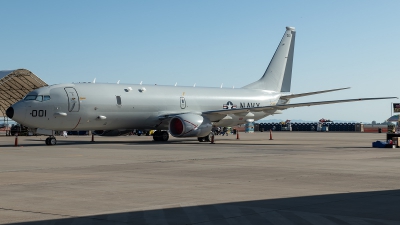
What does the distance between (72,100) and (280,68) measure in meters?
22.3

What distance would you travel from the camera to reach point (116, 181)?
14.3 meters

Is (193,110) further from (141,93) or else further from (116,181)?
(116,181)

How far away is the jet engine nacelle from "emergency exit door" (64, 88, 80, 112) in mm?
7102

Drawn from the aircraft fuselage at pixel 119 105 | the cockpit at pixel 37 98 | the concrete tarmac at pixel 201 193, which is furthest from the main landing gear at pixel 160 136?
the concrete tarmac at pixel 201 193

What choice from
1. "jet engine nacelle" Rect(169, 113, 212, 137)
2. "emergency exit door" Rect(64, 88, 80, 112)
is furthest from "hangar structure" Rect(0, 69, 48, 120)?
"jet engine nacelle" Rect(169, 113, 212, 137)

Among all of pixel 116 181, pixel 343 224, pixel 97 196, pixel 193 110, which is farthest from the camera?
pixel 193 110

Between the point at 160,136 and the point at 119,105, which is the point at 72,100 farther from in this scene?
the point at 160,136

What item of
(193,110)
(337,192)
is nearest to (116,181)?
(337,192)

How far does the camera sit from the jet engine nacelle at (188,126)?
38.9 m

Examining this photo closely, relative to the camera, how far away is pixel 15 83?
59.7m

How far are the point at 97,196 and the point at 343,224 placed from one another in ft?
17.5

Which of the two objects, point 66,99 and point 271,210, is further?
point 66,99

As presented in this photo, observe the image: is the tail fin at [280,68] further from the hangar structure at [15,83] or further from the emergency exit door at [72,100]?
the hangar structure at [15,83]

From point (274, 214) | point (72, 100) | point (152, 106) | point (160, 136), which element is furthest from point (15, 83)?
Result: point (274, 214)
